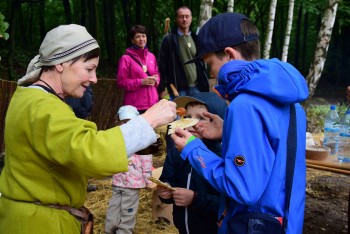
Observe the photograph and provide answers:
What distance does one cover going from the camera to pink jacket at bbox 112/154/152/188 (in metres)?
4.18

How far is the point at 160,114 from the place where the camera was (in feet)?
5.84

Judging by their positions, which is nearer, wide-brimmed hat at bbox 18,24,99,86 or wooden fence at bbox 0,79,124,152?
wide-brimmed hat at bbox 18,24,99,86

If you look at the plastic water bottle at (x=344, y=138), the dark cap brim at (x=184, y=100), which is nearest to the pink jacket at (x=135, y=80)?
the dark cap brim at (x=184, y=100)

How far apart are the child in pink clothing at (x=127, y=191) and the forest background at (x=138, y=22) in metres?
13.8

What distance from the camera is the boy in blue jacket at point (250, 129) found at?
1.60 metres

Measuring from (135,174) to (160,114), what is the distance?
2537mm

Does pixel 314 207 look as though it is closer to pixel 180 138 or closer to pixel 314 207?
pixel 314 207

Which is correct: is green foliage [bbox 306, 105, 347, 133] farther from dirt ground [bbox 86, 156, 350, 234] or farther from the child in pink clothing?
the child in pink clothing

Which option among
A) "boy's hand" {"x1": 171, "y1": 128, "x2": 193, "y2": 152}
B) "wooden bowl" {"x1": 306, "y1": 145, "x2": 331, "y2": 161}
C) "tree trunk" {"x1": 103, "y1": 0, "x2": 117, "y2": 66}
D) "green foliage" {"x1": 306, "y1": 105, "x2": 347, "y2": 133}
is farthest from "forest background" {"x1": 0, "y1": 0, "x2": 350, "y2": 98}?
"boy's hand" {"x1": 171, "y1": 128, "x2": 193, "y2": 152}

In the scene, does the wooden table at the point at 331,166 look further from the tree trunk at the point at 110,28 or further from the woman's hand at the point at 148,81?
the tree trunk at the point at 110,28

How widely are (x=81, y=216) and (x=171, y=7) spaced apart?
2255 centimetres

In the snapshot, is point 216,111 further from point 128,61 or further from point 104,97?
point 104,97

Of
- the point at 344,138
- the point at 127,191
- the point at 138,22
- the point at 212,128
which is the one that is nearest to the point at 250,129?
the point at 212,128

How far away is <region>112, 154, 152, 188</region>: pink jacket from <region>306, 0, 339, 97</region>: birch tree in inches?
343
